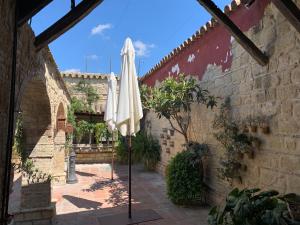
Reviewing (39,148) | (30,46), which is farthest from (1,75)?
(39,148)

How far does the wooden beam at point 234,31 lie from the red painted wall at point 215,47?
595 mm

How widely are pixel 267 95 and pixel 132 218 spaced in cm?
298

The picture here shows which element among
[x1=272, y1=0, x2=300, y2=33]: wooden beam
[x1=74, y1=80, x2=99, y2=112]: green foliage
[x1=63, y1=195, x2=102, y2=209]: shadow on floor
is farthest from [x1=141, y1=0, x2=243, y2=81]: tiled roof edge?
[x1=74, y1=80, x2=99, y2=112]: green foliage

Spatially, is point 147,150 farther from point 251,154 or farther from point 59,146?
point 251,154

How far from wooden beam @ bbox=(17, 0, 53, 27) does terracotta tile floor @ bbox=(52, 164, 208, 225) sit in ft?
11.0

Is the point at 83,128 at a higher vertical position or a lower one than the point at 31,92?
lower

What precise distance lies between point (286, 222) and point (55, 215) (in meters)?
3.95

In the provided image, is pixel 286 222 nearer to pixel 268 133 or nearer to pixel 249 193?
pixel 249 193

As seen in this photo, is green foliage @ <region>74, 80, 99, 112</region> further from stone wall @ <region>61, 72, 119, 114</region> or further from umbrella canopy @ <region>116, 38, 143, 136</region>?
umbrella canopy @ <region>116, 38, 143, 136</region>

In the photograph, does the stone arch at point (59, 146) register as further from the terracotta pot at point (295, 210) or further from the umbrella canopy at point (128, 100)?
the terracotta pot at point (295, 210)

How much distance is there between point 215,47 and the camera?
5.54 meters

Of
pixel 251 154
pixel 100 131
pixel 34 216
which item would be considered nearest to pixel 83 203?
pixel 34 216

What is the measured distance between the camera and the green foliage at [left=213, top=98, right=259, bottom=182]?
4184 mm

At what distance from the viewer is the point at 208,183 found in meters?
5.71
